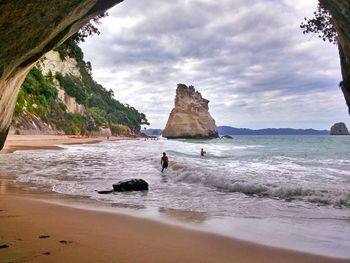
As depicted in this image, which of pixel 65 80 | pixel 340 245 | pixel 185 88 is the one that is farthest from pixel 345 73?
pixel 185 88

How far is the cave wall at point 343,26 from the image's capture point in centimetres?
499

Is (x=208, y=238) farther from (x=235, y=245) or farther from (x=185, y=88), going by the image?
(x=185, y=88)

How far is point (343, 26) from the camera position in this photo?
18.3 feet

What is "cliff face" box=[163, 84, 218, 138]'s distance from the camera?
12738 centimetres

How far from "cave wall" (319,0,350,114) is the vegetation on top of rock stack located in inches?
330

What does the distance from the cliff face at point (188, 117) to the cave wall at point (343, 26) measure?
392 feet

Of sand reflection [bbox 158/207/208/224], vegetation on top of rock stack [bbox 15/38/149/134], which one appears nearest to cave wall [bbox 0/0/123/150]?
sand reflection [bbox 158/207/208/224]

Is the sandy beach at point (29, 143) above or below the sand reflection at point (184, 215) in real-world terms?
above

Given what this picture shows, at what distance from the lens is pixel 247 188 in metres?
12.4

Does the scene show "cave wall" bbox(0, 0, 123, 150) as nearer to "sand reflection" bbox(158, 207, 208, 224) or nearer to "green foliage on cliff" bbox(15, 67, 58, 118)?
"sand reflection" bbox(158, 207, 208, 224)

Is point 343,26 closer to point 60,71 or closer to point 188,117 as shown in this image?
point 60,71

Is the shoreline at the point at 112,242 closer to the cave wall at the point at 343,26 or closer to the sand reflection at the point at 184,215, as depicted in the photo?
the sand reflection at the point at 184,215

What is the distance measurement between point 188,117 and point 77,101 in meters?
43.5

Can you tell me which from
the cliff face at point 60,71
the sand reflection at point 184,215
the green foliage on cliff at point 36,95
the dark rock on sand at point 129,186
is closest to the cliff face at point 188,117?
the cliff face at point 60,71
